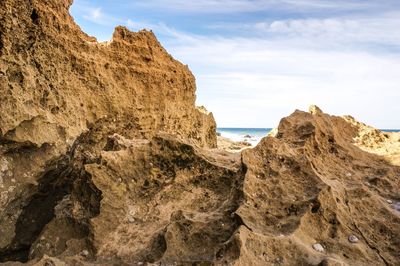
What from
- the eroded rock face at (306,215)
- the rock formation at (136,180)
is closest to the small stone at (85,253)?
the rock formation at (136,180)

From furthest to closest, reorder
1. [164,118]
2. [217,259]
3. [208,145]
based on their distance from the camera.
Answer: [208,145], [164,118], [217,259]

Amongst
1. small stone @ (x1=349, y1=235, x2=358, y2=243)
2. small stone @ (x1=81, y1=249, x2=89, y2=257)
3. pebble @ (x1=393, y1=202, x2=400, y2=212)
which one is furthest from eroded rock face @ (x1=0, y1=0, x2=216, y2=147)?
pebble @ (x1=393, y1=202, x2=400, y2=212)

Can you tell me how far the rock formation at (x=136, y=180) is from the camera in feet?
10.7

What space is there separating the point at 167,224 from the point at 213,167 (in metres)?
0.79

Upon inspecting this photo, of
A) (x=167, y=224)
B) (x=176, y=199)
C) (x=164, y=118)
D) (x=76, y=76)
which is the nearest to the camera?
(x=167, y=224)

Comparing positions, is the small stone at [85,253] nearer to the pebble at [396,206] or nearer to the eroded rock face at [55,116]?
the eroded rock face at [55,116]

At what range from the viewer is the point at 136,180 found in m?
3.95

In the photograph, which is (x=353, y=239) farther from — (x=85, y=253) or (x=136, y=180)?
(x=85, y=253)

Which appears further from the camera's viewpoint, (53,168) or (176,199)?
(53,168)

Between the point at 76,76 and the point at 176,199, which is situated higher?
the point at 76,76

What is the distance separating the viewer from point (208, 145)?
8984 millimetres

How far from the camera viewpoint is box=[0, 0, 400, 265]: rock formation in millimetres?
3273

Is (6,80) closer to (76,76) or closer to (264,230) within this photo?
(76,76)

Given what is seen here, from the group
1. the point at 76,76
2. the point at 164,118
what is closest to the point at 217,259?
the point at 76,76
